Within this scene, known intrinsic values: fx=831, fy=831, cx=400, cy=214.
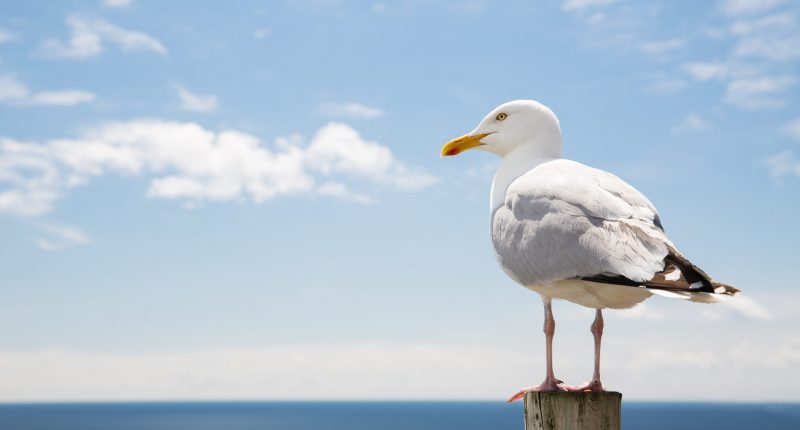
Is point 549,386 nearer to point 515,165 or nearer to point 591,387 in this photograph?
point 591,387

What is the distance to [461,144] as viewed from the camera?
9328mm

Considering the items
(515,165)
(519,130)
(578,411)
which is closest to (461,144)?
(519,130)

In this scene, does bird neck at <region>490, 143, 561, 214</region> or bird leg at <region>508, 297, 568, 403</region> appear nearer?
bird leg at <region>508, 297, 568, 403</region>

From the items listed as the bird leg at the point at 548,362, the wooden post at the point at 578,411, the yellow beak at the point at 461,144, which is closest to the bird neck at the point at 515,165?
the yellow beak at the point at 461,144

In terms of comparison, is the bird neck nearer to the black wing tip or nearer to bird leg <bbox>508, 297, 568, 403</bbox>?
bird leg <bbox>508, 297, 568, 403</bbox>

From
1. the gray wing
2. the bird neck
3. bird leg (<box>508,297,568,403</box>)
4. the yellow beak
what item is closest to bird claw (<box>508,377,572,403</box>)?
bird leg (<box>508,297,568,403</box>)

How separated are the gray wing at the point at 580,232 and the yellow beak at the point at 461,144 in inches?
48.0

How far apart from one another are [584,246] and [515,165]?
76.7 inches

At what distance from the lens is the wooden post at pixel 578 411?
659cm

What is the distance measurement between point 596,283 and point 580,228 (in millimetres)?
484

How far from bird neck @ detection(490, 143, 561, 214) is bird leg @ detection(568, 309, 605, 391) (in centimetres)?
143

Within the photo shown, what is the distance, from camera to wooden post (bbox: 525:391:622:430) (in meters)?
6.59

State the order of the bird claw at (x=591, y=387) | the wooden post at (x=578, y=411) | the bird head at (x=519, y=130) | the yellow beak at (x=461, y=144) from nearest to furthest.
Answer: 1. the wooden post at (x=578, y=411)
2. the bird claw at (x=591, y=387)
3. the bird head at (x=519, y=130)
4. the yellow beak at (x=461, y=144)

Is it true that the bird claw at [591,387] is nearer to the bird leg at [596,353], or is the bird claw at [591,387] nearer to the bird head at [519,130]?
the bird leg at [596,353]
